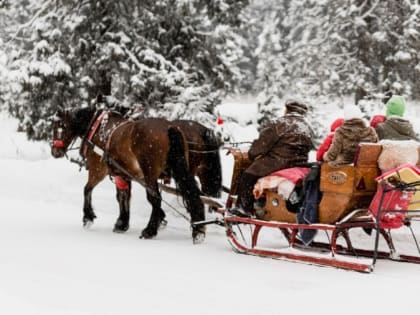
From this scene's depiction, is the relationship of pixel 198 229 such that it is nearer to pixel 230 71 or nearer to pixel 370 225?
pixel 370 225

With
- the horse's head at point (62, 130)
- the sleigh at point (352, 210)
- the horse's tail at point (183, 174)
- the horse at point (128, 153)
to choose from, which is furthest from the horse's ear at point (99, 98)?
the sleigh at point (352, 210)

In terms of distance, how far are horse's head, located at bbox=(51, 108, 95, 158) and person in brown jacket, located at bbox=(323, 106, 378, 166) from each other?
14.8 feet

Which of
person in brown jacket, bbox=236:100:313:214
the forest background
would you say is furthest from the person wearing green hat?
the forest background

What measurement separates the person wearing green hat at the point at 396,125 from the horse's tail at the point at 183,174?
8.53ft

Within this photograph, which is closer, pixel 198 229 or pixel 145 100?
pixel 198 229

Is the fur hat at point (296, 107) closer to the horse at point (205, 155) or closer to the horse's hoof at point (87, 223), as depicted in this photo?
the horse at point (205, 155)

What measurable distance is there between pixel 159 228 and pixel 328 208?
3478 millimetres

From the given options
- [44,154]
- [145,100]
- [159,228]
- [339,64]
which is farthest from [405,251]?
[339,64]

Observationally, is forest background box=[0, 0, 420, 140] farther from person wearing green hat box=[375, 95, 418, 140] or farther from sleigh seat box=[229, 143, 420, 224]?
sleigh seat box=[229, 143, 420, 224]

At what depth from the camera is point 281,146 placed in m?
7.34

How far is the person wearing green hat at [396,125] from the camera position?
772 cm

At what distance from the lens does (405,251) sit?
7875 millimetres

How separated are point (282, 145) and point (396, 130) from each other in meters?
1.60

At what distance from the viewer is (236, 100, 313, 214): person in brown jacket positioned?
7.31m
